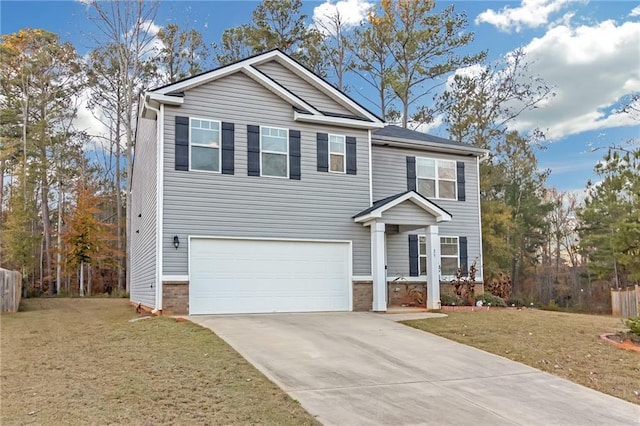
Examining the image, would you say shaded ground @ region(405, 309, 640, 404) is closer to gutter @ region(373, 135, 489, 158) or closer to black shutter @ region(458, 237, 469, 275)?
black shutter @ region(458, 237, 469, 275)

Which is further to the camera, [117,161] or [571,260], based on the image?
[571,260]

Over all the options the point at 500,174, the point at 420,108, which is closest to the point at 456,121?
the point at 420,108

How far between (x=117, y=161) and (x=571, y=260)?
30926 mm

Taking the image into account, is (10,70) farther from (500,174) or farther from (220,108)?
(500,174)

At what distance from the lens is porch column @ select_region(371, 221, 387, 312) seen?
14.4 metres

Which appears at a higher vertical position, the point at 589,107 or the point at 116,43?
the point at 116,43

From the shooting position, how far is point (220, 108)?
13.9 m

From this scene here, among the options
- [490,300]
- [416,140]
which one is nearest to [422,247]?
[490,300]

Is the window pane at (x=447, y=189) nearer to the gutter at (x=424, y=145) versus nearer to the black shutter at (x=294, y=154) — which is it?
the gutter at (x=424, y=145)

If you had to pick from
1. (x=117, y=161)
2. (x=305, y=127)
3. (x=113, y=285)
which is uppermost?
(x=117, y=161)

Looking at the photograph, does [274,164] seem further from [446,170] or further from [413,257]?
[446,170]

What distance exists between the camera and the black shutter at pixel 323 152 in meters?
14.8

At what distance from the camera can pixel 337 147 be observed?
49.9 ft

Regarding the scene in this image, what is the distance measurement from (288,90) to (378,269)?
5.48m
